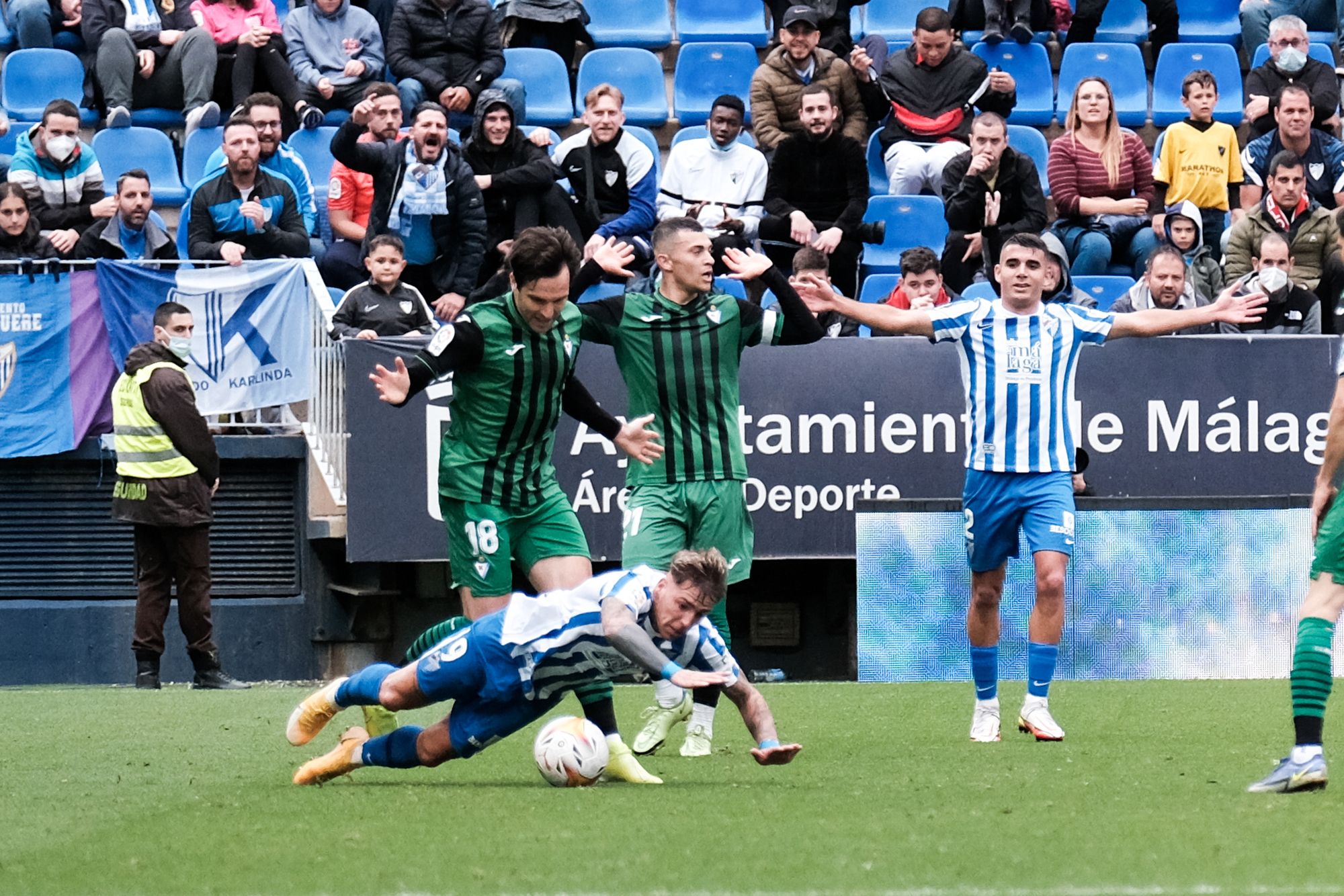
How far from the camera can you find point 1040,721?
843cm

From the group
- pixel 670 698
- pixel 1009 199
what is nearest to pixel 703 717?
pixel 670 698

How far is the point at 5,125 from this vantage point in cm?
1588

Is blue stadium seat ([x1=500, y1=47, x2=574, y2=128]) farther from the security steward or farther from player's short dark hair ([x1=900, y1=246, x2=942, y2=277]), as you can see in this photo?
the security steward

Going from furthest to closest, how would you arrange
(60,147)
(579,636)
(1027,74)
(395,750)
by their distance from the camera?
(1027,74) → (60,147) → (395,750) → (579,636)

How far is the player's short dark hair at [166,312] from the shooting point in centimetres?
1271

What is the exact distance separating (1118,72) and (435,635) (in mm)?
11765

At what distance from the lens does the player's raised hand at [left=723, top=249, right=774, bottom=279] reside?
323 inches

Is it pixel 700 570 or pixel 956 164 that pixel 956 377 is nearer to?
pixel 956 164

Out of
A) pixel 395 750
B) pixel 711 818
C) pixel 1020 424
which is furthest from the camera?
pixel 1020 424

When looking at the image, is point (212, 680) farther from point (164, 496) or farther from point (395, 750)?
point (395, 750)

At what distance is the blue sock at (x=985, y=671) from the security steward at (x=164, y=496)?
564 centimetres

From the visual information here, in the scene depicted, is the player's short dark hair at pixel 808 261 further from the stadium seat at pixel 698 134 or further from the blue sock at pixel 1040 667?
the blue sock at pixel 1040 667

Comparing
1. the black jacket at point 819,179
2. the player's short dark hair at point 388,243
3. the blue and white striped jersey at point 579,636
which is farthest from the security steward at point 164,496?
the blue and white striped jersey at point 579,636

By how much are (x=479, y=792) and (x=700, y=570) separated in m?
1.13
